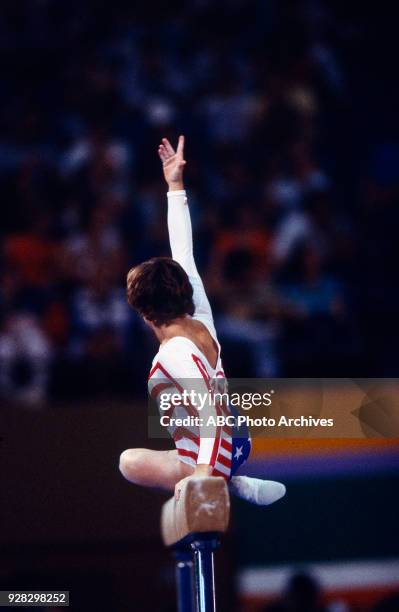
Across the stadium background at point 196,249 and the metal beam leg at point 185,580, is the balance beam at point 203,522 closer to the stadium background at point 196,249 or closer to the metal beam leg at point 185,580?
the metal beam leg at point 185,580

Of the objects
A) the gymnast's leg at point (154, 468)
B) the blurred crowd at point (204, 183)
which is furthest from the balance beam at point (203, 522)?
the blurred crowd at point (204, 183)

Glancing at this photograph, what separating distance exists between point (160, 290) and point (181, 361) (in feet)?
0.88

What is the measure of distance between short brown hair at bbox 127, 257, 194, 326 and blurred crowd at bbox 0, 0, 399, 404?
67.9 inches

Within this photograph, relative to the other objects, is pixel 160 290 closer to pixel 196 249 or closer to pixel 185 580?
pixel 185 580

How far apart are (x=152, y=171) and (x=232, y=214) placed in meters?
0.68

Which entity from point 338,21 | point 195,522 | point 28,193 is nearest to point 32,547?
point 195,522

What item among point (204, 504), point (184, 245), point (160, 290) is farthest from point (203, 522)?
point (184, 245)

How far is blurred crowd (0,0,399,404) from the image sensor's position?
5.83m

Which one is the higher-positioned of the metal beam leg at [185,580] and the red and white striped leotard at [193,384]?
the red and white striped leotard at [193,384]

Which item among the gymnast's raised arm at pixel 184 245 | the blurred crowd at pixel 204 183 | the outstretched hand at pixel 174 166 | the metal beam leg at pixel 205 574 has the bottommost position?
the metal beam leg at pixel 205 574

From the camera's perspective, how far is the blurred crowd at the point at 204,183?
5.83 m

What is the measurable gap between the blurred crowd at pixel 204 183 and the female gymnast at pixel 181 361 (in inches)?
62.6

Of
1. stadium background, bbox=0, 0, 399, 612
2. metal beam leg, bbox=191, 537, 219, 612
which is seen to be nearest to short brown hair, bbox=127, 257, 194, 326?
metal beam leg, bbox=191, 537, 219, 612

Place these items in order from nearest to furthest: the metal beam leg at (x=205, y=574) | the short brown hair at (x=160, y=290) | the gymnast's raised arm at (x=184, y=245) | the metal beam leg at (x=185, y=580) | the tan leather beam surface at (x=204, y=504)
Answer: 1. the tan leather beam surface at (x=204, y=504)
2. the metal beam leg at (x=205, y=574)
3. the short brown hair at (x=160, y=290)
4. the gymnast's raised arm at (x=184, y=245)
5. the metal beam leg at (x=185, y=580)
